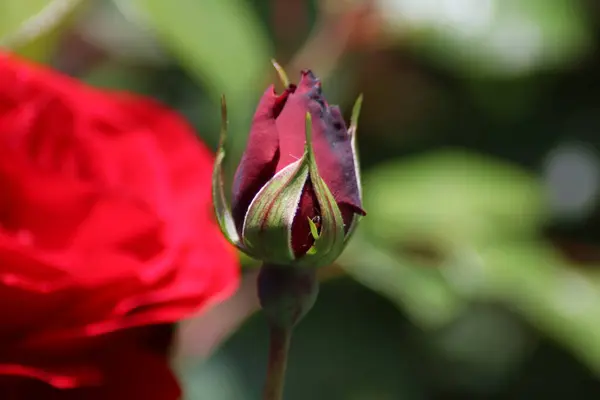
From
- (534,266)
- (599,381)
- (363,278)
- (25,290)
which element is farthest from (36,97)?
(599,381)

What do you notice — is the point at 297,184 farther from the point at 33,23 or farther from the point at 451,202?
the point at 451,202

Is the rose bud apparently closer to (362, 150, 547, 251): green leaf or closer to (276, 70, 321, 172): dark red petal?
(276, 70, 321, 172): dark red petal

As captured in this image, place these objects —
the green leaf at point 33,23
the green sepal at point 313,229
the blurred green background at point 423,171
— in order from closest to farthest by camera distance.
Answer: the green sepal at point 313,229, the green leaf at point 33,23, the blurred green background at point 423,171

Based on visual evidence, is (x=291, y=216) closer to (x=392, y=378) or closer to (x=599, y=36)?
(x=392, y=378)

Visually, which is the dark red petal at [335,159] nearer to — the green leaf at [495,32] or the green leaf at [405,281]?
the green leaf at [405,281]

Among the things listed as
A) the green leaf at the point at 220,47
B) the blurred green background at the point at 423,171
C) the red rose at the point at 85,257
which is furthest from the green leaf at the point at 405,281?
the red rose at the point at 85,257

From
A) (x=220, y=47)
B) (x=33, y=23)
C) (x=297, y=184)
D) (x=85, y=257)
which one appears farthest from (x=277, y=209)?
(x=220, y=47)
